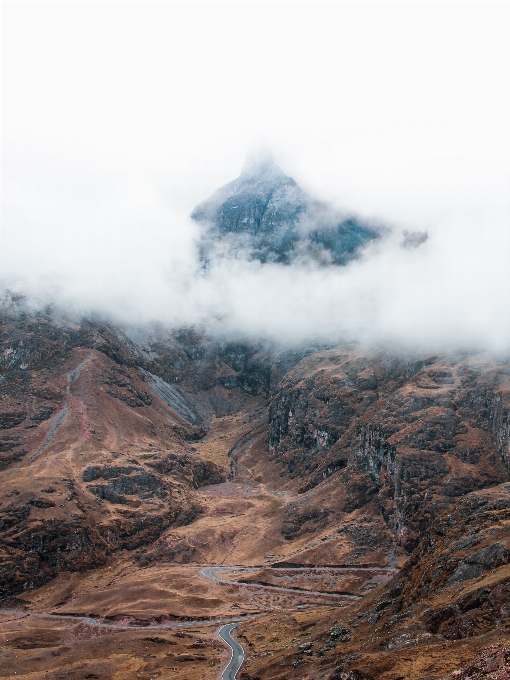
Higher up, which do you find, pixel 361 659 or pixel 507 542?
pixel 507 542

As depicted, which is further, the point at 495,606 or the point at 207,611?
the point at 207,611

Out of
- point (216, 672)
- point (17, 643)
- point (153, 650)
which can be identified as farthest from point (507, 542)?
point (17, 643)

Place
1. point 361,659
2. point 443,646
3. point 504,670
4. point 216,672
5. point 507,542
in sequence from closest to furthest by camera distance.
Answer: point 504,670 < point 443,646 < point 361,659 < point 507,542 < point 216,672

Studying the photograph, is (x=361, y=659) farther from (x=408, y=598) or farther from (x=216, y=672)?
(x=216, y=672)

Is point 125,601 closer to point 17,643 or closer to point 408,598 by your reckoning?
point 17,643

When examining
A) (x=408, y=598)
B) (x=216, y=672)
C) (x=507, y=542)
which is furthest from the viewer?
(x=216, y=672)

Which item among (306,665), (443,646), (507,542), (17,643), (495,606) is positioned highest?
(507,542)
